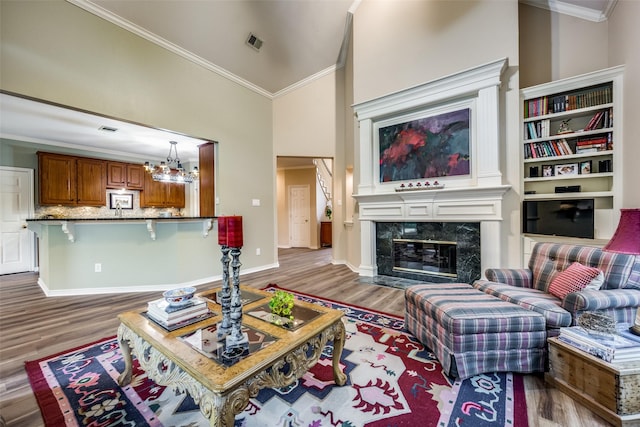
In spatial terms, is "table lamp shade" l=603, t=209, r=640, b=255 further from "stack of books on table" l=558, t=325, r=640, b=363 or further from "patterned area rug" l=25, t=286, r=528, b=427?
"patterned area rug" l=25, t=286, r=528, b=427

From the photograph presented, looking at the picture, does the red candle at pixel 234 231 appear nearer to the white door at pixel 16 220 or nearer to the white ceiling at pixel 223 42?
the white ceiling at pixel 223 42

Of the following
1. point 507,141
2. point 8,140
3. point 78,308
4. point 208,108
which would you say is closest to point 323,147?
point 208,108

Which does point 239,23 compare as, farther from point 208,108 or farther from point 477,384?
point 477,384

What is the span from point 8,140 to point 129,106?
13.1 feet

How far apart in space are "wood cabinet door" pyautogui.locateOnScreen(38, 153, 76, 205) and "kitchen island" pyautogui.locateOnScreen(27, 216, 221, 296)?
6.76 feet

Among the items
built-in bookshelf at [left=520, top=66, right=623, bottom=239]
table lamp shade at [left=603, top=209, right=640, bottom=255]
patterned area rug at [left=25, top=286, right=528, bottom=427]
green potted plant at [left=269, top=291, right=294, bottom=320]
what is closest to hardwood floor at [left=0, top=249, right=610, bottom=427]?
patterned area rug at [left=25, top=286, right=528, bottom=427]

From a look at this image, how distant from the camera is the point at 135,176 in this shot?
6258mm

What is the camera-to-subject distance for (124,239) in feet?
11.4

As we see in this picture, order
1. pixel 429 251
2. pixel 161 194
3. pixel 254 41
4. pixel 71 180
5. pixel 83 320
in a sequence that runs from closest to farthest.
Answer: pixel 83 320
pixel 429 251
pixel 254 41
pixel 71 180
pixel 161 194

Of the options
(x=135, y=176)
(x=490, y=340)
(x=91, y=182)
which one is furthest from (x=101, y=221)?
(x=490, y=340)

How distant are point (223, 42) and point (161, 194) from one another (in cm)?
470

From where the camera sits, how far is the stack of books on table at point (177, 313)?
55.1 inches

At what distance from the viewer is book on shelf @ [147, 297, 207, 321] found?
55.9 inches

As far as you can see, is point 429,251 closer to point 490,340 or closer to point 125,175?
point 490,340
